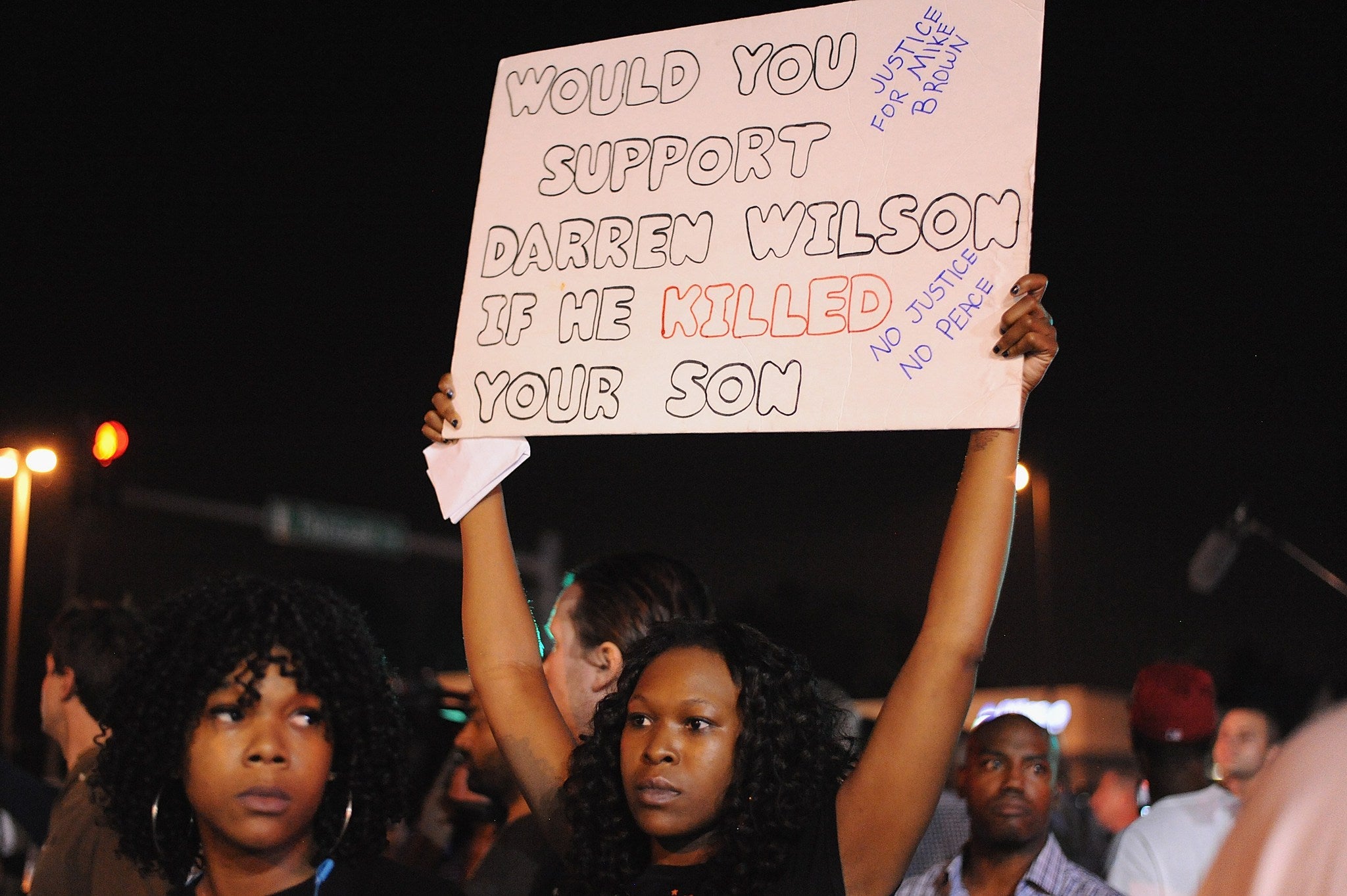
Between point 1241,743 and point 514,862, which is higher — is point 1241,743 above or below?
above

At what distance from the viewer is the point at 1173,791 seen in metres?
4.59

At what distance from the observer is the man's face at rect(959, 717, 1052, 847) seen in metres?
4.11

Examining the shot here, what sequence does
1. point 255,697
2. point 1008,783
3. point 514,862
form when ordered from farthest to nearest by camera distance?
point 1008,783, point 514,862, point 255,697

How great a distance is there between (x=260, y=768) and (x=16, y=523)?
17831 millimetres

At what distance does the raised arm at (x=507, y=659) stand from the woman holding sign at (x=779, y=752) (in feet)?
0.42

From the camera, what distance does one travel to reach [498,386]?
3014mm

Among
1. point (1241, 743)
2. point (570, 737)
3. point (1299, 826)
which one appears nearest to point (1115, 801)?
point (1241, 743)

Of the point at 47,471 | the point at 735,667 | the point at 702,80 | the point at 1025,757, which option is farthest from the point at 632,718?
the point at 47,471

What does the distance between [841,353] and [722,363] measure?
10.7 inches

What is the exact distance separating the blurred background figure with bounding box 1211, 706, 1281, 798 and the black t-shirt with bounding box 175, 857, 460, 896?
14.5ft

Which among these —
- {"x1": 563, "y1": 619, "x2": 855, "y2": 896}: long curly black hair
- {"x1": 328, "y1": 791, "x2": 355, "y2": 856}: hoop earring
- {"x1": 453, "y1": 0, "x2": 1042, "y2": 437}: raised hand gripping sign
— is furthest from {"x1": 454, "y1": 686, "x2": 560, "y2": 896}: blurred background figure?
{"x1": 453, "y1": 0, "x2": 1042, "y2": 437}: raised hand gripping sign

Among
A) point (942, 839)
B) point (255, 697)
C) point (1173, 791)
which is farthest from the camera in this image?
point (942, 839)

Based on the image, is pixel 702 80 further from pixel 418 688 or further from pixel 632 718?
pixel 418 688

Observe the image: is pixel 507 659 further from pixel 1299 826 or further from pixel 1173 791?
pixel 1173 791
